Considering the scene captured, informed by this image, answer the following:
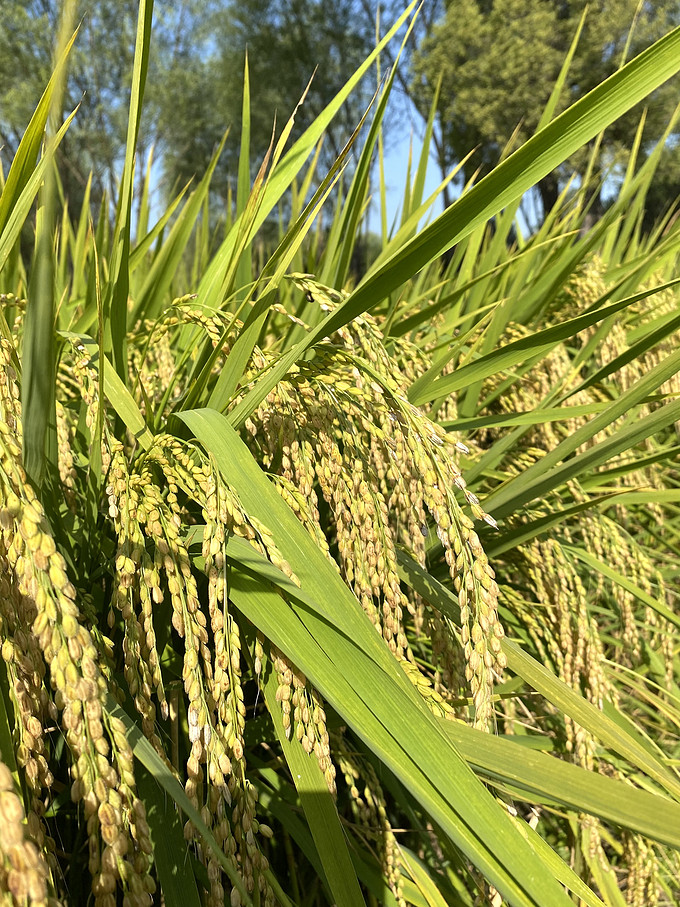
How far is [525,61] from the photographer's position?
1795 cm

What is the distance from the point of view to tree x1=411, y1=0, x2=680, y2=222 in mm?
17531

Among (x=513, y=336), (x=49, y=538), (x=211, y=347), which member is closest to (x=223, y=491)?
(x=49, y=538)

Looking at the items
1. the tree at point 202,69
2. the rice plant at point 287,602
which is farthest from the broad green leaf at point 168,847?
the tree at point 202,69

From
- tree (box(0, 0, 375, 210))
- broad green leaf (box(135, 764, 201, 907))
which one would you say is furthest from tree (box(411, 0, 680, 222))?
broad green leaf (box(135, 764, 201, 907))

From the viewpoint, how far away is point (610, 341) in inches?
90.9

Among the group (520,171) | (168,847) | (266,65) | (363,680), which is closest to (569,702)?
(363,680)

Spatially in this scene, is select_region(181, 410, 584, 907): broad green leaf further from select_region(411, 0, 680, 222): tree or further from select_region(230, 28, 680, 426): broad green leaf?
select_region(411, 0, 680, 222): tree

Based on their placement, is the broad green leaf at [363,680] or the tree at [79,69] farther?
the tree at [79,69]

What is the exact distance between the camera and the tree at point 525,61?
57.5 ft

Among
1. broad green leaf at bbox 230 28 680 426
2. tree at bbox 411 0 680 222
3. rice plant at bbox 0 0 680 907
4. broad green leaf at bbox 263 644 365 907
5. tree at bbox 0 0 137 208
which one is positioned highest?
A: tree at bbox 0 0 137 208

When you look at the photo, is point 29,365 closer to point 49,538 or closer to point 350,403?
point 49,538

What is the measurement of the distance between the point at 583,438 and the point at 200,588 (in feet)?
2.28

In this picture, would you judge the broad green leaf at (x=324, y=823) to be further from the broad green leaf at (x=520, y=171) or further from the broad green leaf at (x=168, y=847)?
the broad green leaf at (x=520, y=171)

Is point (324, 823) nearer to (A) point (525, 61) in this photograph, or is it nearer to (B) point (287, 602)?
(B) point (287, 602)
